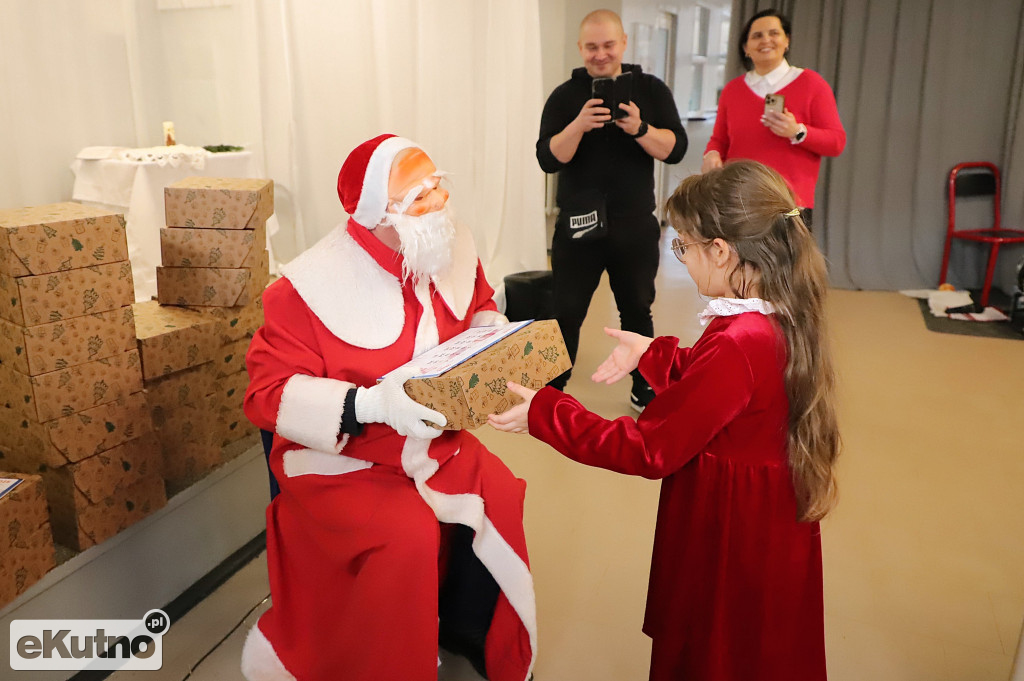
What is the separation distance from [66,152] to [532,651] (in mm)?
3504

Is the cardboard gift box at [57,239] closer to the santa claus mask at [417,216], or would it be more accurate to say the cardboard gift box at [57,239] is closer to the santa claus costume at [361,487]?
the santa claus costume at [361,487]

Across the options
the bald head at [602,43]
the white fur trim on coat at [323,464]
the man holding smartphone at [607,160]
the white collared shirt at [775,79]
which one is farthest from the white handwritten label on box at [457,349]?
the white collared shirt at [775,79]

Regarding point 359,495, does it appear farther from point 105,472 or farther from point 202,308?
point 202,308

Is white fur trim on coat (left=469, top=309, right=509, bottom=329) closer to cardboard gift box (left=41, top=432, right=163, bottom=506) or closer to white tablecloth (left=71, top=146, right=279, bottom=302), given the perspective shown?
cardboard gift box (left=41, top=432, right=163, bottom=506)

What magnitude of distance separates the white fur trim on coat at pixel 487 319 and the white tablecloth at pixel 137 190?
238 centimetres

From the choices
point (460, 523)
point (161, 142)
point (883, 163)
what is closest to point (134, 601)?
point (460, 523)

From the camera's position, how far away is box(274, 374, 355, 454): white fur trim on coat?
144 cm

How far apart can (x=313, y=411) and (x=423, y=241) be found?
1.28ft

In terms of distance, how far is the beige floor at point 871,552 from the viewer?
183 cm

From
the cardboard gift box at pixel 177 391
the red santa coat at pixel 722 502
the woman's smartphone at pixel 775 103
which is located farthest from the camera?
the woman's smartphone at pixel 775 103

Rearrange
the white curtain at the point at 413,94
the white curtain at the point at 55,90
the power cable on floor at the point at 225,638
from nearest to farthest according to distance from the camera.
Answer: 1. the power cable on floor at the point at 225,638
2. the white curtain at the point at 55,90
3. the white curtain at the point at 413,94

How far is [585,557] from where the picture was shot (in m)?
2.23

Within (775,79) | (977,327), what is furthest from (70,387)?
(977,327)

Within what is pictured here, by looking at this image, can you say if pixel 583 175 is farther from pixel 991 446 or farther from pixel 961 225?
pixel 961 225
